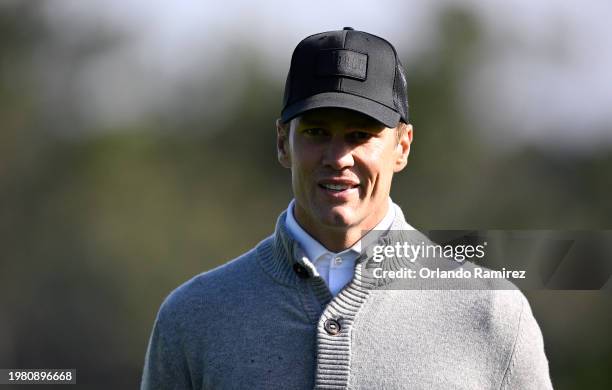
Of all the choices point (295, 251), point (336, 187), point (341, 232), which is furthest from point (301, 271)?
point (336, 187)

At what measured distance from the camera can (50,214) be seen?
21.3 m

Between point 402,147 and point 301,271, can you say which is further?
point 402,147

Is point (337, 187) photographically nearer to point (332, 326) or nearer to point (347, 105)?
point (347, 105)

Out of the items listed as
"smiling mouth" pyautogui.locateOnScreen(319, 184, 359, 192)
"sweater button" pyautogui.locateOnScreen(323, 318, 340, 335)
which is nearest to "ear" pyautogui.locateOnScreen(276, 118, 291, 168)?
"smiling mouth" pyautogui.locateOnScreen(319, 184, 359, 192)

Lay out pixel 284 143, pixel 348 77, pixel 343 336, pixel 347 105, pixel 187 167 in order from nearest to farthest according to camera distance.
→ pixel 343 336, pixel 347 105, pixel 348 77, pixel 284 143, pixel 187 167

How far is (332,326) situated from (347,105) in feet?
2.12

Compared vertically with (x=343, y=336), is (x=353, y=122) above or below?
above

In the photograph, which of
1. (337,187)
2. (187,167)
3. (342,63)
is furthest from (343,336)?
(187,167)

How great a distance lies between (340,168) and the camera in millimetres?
4152

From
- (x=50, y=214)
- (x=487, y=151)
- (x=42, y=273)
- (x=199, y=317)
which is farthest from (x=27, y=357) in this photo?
(x=199, y=317)

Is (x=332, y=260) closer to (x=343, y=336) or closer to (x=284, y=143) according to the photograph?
(x=343, y=336)

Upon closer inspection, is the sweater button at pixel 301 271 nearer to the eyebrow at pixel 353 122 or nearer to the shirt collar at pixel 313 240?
the shirt collar at pixel 313 240

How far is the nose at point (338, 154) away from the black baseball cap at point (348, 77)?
0.11 meters

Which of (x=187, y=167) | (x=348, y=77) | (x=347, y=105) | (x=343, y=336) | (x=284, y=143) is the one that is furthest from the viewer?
(x=187, y=167)
